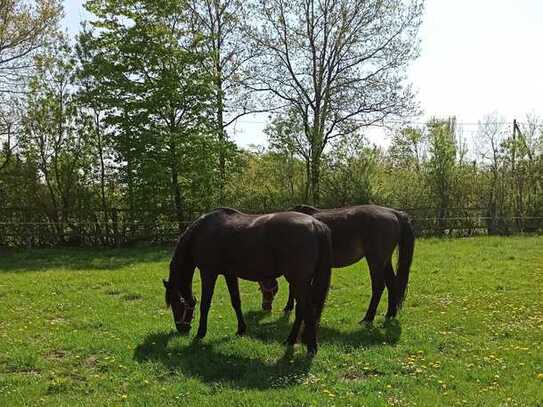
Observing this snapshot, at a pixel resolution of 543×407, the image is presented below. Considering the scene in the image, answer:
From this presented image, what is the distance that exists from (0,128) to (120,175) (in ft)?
16.7

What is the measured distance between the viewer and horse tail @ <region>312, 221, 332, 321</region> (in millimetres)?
6418

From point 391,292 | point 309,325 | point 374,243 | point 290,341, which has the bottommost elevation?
point 290,341

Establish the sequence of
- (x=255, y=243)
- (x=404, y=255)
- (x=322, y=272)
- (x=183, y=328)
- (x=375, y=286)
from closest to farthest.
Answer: (x=322, y=272)
(x=255, y=243)
(x=183, y=328)
(x=375, y=286)
(x=404, y=255)

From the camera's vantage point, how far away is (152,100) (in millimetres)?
18453

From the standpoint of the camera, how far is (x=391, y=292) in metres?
8.16

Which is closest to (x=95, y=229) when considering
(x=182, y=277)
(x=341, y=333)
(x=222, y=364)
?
(x=182, y=277)

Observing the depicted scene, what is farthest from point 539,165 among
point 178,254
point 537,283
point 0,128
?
point 0,128

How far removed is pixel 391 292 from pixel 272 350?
8.93 feet

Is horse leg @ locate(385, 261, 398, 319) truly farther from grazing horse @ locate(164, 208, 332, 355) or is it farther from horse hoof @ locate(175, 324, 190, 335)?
horse hoof @ locate(175, 324, 190, 335)

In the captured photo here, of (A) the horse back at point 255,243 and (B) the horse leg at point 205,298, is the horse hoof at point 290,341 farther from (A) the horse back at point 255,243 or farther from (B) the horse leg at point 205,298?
(B) the horse leg at point 205,298

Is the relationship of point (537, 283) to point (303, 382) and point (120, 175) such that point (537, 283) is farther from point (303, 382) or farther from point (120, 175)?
point (120, 175)

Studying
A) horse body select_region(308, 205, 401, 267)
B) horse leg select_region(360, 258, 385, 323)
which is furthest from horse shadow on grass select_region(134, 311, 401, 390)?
horse body select_region(308, 205, 401, 267)

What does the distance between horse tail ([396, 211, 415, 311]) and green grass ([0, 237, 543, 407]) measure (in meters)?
0.44

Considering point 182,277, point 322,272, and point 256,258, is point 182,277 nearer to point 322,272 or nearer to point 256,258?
point 256,258
